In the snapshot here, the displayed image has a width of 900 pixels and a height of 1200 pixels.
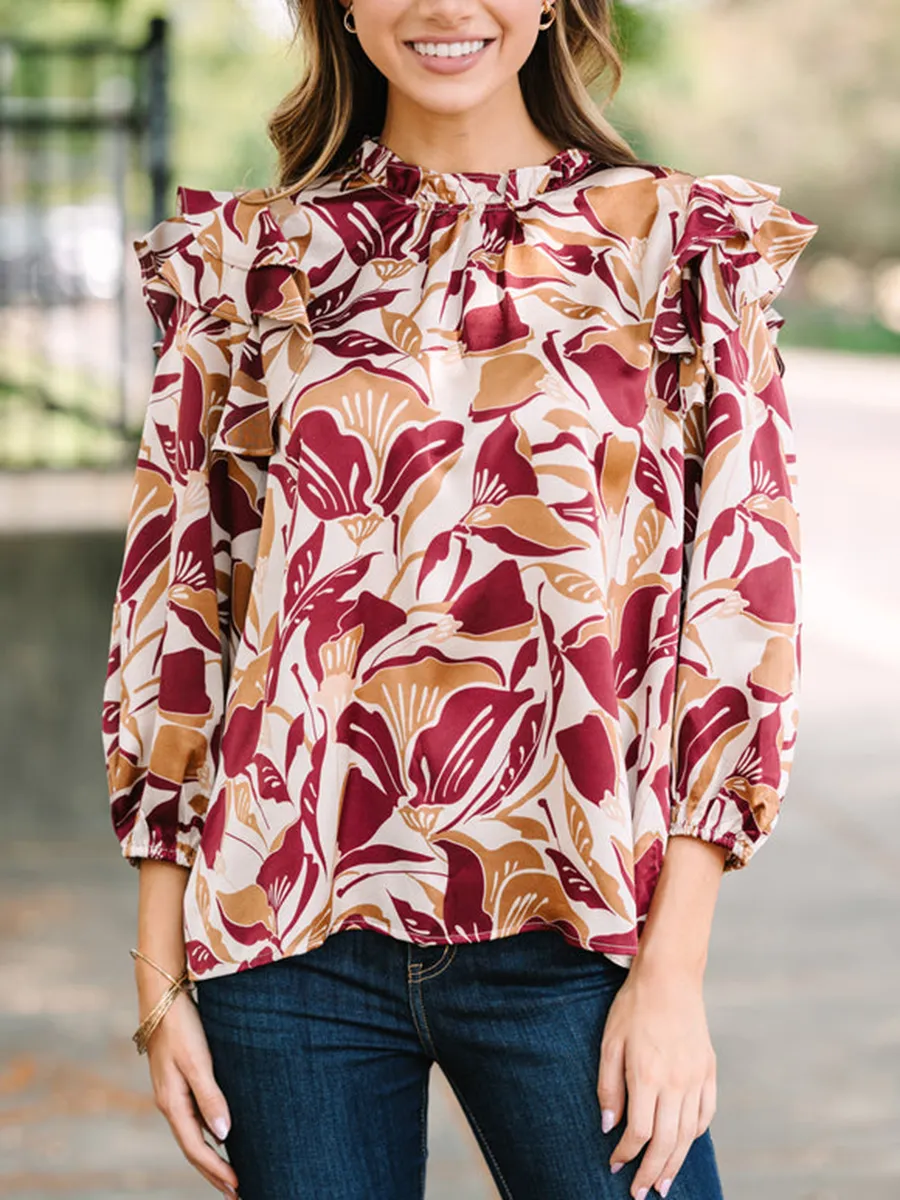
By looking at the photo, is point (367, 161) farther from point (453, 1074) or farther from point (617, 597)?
point (453, 1074)

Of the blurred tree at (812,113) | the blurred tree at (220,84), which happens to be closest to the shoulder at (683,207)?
the blurred tree at (220,84)

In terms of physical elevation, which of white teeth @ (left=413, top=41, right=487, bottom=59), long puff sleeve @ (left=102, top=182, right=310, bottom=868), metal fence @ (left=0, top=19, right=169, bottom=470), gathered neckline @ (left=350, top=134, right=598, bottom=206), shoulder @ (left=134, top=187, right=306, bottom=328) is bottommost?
metal fence @ (left=0, top=19, right=169, bottom=470)

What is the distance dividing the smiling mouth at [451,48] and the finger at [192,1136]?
980 millimetres

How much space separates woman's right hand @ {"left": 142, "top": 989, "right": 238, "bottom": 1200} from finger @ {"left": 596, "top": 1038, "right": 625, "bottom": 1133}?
36cm

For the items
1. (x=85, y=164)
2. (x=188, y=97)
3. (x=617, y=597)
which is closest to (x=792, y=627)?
(x=617, y=597)

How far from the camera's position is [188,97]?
22375mm

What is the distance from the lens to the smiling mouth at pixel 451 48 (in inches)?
65.9

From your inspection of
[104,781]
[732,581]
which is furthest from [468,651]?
[104,781]

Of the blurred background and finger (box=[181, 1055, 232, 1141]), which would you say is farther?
the blurred background

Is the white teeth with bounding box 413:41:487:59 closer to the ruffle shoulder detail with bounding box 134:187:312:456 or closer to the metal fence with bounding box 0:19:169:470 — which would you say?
the ruffle shoulder detail with bounding box 134:187:312:456

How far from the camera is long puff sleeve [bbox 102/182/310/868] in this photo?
1.72m

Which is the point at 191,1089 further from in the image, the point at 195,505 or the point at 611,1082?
the point at 195,505

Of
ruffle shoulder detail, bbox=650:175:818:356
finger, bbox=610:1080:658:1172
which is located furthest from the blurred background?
finger, bbox=610:1080:658:1172

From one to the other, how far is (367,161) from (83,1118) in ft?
7.90
